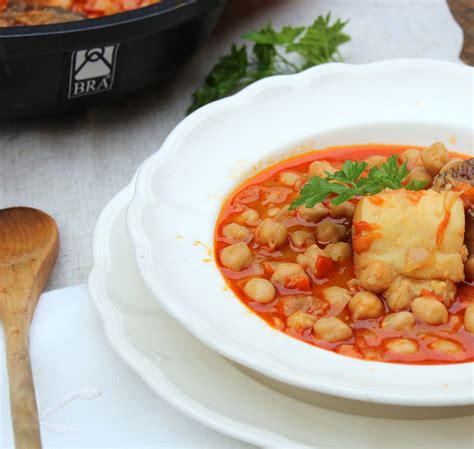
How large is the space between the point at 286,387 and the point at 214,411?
0.68 ft

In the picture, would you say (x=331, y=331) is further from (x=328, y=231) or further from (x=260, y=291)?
(x=328, y=231)

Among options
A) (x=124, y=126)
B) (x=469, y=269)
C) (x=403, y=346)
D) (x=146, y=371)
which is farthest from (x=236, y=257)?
(x=124, y=126)

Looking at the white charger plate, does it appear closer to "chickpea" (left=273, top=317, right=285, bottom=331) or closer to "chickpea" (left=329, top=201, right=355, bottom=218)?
"chickpea" (left=273, top=317, right=285, bottom=331)

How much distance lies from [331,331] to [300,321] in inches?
3.9

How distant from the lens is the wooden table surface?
4.51m

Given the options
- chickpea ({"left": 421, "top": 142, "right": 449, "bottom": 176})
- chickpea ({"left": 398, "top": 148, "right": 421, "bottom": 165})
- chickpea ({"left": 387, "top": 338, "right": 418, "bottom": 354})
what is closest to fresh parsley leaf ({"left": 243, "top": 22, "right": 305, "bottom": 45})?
chickpea ({"left": 398, "top": 148, "right": 421, "bottom": 165})

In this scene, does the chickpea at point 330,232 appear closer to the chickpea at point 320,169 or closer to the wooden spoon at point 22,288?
the chickpea at point 320,169

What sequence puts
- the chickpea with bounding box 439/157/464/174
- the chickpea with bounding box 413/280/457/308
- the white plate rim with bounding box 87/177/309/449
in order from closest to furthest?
the white plate rim with bounding box 87/177/309/449 < the chickpea with bounding box 413/280/457/308 < the chickpea with bounding box 439/157/464/174

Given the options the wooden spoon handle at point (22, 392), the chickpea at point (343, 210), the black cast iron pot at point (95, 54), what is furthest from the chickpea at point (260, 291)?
the black cast iron pot at point (95, 54)

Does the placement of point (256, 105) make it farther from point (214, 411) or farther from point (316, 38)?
point (214, 411)

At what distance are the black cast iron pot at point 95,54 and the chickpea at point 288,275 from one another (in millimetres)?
1298

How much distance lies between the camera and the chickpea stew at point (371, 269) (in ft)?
8.42

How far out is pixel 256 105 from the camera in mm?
3443

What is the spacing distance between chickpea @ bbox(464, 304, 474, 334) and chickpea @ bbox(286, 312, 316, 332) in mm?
435
